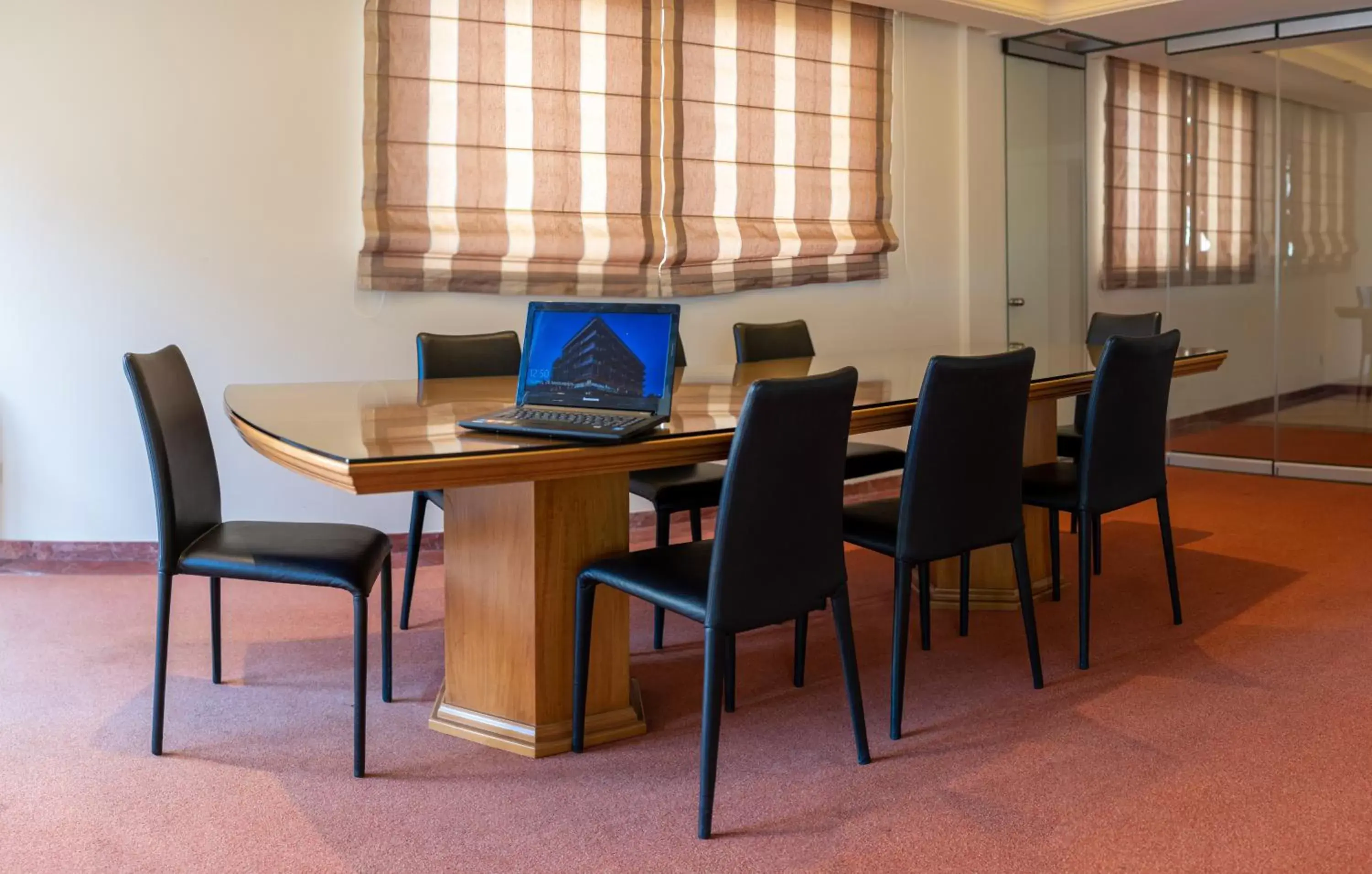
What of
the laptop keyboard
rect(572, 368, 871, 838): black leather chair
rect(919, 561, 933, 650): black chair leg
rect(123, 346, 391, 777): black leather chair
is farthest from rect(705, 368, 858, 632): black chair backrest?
rect(919, 561, 933, 650): black chair leg

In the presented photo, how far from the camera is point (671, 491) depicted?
11.6 ft

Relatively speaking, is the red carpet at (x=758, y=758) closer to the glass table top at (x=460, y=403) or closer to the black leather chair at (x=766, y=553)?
the black leather chair at (x=766, y=553)

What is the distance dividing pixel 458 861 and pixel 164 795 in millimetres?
716

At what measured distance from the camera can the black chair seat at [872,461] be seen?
3.92 metres

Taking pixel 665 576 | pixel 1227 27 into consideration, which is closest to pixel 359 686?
Answer: pixel 665 576

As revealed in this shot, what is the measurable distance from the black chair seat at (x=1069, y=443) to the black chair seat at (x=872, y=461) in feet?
2.54

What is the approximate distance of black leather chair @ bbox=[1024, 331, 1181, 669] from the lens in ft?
10.9

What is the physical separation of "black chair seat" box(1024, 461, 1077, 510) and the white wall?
90.8 inches

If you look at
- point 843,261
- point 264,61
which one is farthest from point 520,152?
point 843,261

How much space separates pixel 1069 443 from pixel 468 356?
2163mm

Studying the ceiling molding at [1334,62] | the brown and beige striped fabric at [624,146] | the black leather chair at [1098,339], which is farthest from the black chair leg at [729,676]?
the ceiling molding at [1334,62]

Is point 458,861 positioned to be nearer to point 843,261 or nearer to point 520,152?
point 520,152

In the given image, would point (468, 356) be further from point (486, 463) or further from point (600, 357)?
point (486, 463)

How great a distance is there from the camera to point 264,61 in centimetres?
441
